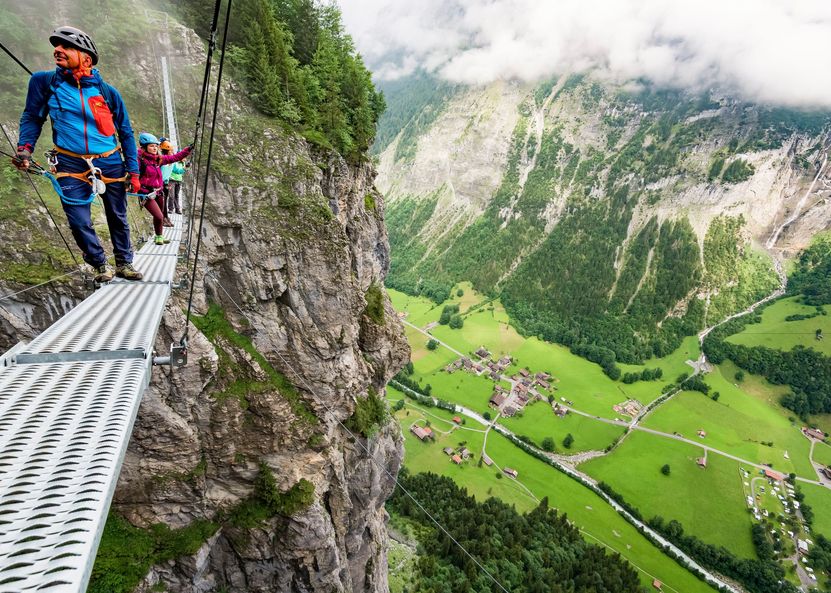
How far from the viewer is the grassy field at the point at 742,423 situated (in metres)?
83.4

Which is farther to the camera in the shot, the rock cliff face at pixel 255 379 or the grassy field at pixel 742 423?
the grassy field at pixel 742 423

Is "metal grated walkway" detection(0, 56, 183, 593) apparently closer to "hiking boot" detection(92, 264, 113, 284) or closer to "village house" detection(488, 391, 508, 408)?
"hiking boot" detection(92, 264, 113, 284)

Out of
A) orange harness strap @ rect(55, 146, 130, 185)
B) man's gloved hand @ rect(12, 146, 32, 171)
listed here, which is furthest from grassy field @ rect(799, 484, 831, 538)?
man's gloved hand @ rect(12, 146, 32, 171)

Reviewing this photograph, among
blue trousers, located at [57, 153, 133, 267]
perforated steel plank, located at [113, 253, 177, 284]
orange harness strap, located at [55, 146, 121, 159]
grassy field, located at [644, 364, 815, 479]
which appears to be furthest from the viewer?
grassy field, located at [644, 364, 815, 479]

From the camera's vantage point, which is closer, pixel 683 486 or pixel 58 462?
pixel 58 462

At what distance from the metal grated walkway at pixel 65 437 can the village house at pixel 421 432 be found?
71941 mm

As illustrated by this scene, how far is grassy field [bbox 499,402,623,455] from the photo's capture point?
81.1 metres

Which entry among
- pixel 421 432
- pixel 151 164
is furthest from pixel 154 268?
pixel 421 432

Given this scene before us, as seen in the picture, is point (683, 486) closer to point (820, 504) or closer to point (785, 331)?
point (820, 504)

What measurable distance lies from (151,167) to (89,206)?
4.15m

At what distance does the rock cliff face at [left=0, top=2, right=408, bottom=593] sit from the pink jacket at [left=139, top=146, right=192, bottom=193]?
5.02 m

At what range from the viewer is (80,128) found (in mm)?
6930

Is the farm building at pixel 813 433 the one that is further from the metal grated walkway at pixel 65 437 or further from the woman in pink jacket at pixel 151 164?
the metal grated walkway at pixel 65 437

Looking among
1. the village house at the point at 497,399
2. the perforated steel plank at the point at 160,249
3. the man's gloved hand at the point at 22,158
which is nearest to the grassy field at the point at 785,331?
the village house at the point at 497,399
